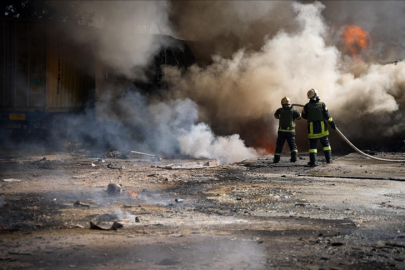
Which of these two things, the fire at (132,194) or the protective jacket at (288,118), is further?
the protective jacket at (288,118)

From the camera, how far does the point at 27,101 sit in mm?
13930

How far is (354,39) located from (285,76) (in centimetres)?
474

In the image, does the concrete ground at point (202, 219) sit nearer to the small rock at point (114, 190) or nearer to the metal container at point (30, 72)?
the small rock at point (114, 190)

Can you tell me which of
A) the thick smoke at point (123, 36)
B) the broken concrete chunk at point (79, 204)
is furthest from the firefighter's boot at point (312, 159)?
the thick smoke at point (123, 36)

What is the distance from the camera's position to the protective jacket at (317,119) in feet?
33.4

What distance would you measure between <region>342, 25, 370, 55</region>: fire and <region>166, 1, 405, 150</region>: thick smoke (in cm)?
39

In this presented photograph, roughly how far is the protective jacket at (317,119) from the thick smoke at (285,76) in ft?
14.2

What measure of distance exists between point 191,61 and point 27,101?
20.4ft

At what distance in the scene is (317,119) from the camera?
33.6 ft

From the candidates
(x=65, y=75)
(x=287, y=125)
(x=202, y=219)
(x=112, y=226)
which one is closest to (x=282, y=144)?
(x=287, y=125)

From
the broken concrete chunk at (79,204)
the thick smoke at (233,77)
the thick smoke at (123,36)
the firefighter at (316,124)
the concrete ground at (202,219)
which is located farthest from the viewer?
the thick smoke at (123,36)

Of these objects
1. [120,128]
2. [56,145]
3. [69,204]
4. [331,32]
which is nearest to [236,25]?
[331,32]

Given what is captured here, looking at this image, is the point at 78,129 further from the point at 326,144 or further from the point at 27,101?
the point at 326,144

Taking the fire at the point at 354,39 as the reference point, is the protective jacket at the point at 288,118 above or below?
below
